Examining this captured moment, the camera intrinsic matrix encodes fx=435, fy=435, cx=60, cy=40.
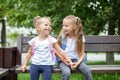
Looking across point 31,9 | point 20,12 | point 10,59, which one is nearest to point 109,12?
point 31,9

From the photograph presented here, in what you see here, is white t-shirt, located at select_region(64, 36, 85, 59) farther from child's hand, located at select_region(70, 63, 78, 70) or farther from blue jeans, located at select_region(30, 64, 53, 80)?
blue jeans, located at select_region(30, 64, 53, 80)

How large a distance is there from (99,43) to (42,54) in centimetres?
169

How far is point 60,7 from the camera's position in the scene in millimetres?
11336

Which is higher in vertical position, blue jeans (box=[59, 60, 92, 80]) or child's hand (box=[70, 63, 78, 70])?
child's hand (box=[70, 63, 78, 70])

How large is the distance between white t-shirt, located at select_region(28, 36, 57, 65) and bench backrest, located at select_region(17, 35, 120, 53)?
1240 millimetres

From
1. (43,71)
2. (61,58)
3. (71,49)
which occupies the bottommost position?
(43,71)

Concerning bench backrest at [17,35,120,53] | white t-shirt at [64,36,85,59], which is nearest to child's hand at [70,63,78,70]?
white t-shirt at [64,36,85,59]

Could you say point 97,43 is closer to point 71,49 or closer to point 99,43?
point 99,43

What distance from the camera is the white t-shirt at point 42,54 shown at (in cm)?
638

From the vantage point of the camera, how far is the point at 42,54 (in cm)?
641

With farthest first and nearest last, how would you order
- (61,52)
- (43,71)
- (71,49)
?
(71,49) → (61,52) → (43,71)

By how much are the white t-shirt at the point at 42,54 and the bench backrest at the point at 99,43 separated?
1240 mm

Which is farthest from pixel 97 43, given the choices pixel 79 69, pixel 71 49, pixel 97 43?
pixel 79 69

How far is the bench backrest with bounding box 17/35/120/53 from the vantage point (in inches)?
304
